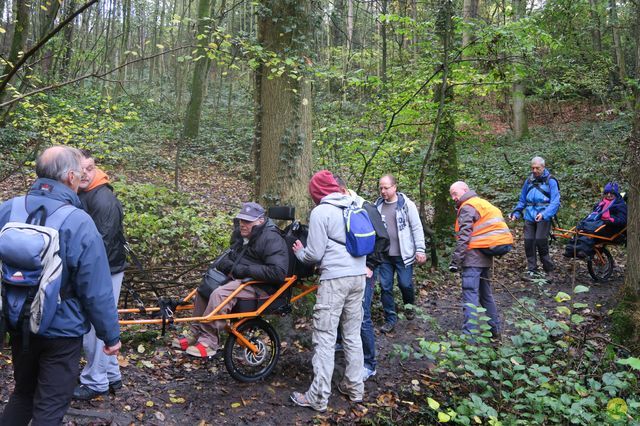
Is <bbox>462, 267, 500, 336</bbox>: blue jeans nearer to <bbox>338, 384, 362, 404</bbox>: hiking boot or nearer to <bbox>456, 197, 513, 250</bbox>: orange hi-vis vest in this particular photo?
<bbox>456, 197, 513, 250</bbox>: orange hi-vis vest

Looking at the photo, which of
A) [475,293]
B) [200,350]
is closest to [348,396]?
[200,350]

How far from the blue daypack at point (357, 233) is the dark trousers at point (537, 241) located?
5350mm

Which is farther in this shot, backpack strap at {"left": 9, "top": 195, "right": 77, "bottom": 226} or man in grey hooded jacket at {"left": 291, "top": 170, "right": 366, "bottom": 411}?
man in grey hooded jacket at {"left": 291, "top": 170, "right": 366, "bottom": 411}

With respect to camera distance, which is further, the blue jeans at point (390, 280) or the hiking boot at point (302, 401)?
the blue jeans at point (390, 280)

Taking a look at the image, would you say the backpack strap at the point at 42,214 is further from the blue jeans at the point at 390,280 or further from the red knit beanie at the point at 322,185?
the blue jeans at the point at 390,280

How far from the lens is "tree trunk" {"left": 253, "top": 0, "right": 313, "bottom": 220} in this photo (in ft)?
20.0

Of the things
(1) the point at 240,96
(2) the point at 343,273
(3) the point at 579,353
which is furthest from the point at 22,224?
(1) the point at 240,96

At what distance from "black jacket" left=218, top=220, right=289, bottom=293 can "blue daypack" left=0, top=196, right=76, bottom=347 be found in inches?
81.5

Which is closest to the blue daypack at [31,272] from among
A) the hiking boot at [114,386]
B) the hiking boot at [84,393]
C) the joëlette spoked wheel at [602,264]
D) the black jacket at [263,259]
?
the hiking boot at [84,393]

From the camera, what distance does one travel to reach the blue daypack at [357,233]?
452 cm

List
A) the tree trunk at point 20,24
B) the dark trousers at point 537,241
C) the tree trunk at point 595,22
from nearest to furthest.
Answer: the dark trousers at point 537,241
the tree trunk at point 20,24
the tree trunk at point 595,22

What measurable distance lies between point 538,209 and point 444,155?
2.29 meters

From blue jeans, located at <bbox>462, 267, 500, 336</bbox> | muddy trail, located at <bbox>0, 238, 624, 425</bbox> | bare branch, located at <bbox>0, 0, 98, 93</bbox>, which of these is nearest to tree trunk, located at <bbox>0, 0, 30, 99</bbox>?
bare branch, located at <bbox>0, 0, 98, 93</bbox>

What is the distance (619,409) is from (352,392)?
2.22 metres
